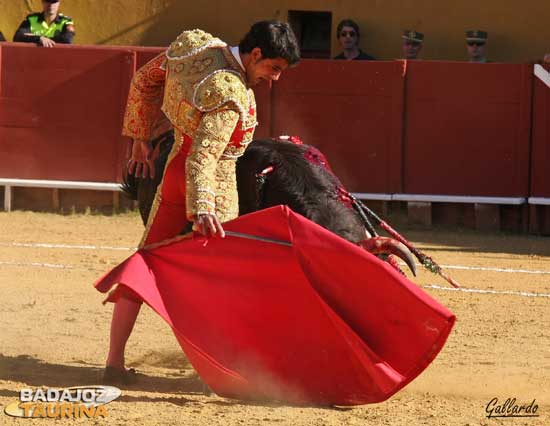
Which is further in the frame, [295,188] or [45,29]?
[45,29]

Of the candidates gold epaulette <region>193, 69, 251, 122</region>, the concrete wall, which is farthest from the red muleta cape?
the concrete wall

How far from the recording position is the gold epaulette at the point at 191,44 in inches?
137

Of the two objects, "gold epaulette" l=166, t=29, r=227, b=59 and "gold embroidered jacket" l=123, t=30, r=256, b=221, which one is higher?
"gold epaulette" l=166, t=29, r=227, b=59

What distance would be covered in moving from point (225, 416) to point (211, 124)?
0.79 meters

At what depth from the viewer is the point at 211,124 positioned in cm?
332

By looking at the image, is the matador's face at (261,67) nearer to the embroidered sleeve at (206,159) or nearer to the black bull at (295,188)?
the embroidered sleeve at (206,159)

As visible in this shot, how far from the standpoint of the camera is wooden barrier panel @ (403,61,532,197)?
313 inches

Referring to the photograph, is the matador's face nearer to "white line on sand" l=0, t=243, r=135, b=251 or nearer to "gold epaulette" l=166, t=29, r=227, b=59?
"gold epaulette" l=166, t=29, r=227, b=59

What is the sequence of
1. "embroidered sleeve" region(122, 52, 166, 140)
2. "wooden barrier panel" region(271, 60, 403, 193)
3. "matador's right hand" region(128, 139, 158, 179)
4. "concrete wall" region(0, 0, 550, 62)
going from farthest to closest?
"concrete wall" region(0, 0, 550, 62) → "wooden barrier panel" region(271, 60, 403, 193) → "matador's right hand" region(128, 139, 158, 179) → "embroidered sleeve" region(122, 52, 166, 140)

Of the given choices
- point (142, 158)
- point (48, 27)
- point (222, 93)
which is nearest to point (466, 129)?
point (48, 27)

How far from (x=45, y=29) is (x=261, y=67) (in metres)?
5.38

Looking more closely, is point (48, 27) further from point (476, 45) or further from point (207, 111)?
point (207, 111)

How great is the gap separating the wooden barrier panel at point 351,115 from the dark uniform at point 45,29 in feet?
5.09

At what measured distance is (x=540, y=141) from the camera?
26.0 ft
